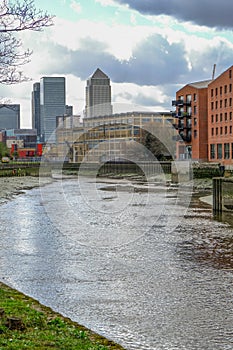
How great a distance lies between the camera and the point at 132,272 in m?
20.6

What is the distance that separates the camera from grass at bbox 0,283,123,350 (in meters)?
9.97

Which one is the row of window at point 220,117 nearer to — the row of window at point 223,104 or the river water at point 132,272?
the row of window at point 223,104

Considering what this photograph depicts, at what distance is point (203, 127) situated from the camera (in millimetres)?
98812

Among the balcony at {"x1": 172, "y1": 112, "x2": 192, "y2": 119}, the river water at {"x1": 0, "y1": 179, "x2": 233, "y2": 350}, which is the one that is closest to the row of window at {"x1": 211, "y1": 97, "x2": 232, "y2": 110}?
the balcony at {"x1": 172, "y1": 112, "x2": 192, "y2": 119}

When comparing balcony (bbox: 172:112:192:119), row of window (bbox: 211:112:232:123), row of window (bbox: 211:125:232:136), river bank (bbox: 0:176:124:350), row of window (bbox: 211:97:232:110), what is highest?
row of window (bbox: 211:97:232:110)

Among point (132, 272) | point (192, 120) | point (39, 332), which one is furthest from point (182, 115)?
point (39, 332)

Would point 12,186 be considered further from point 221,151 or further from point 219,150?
point 219,150

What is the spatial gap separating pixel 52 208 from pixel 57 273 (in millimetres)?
25162

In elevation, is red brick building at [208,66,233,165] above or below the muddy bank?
above

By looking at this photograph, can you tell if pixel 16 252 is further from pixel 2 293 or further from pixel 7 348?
pixel 7 348

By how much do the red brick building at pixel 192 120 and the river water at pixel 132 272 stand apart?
6037 centimetres

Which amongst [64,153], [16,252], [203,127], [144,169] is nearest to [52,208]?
[16,252]

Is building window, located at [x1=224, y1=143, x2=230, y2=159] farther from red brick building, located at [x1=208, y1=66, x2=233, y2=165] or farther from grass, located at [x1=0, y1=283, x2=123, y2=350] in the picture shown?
grass, located at [x1=0, y1=283, x2=123, y2=350]

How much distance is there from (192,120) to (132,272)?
270 feet
